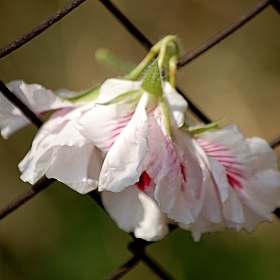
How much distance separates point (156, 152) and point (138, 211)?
0.06m

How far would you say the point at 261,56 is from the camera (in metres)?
1.05

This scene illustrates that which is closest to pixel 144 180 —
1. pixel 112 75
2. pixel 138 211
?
pixel 138 211

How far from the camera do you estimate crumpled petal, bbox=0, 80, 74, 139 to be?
0.33 m

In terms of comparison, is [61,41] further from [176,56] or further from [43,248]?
[176,56]

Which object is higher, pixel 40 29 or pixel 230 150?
pixel 40 29

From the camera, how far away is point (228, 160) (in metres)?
0.33

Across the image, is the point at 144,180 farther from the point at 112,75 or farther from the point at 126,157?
the point at 112,75

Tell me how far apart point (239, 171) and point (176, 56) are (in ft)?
0.24

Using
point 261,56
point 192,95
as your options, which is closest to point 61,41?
point 192,95

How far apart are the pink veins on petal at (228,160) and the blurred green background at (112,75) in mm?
531

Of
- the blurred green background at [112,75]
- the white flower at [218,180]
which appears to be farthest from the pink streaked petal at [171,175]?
the blurred green background at [112,75]

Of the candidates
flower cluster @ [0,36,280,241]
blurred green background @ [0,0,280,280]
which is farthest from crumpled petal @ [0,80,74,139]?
blurred green background @ [0,0,280,280]

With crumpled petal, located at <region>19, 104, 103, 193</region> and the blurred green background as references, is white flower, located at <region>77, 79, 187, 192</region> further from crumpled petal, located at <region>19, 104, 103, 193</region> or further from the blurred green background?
the blurred green background

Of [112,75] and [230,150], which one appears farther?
[112,75]
